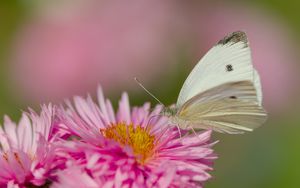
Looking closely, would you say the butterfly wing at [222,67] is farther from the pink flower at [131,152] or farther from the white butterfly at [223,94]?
the pink flower at [131,152]

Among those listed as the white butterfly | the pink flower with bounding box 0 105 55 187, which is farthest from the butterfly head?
the pink flower with bounding box 0 105 55 187

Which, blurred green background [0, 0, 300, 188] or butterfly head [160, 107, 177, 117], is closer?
butterfly head [160, 107, 177, 117]

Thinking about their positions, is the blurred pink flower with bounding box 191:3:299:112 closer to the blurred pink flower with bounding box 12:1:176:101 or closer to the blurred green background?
the blurred green background

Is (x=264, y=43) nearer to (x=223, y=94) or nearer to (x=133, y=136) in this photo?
(x=223, y=94)

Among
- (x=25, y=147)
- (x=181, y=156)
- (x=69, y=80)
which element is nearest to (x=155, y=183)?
(x=181, y=156)

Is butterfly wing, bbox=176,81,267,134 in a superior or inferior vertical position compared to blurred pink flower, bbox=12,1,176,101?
inferior

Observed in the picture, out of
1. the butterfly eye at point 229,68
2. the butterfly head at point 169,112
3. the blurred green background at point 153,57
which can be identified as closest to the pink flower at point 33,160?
the butterfly head at point 169,112

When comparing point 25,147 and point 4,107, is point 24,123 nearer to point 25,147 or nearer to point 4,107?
point 25,147
